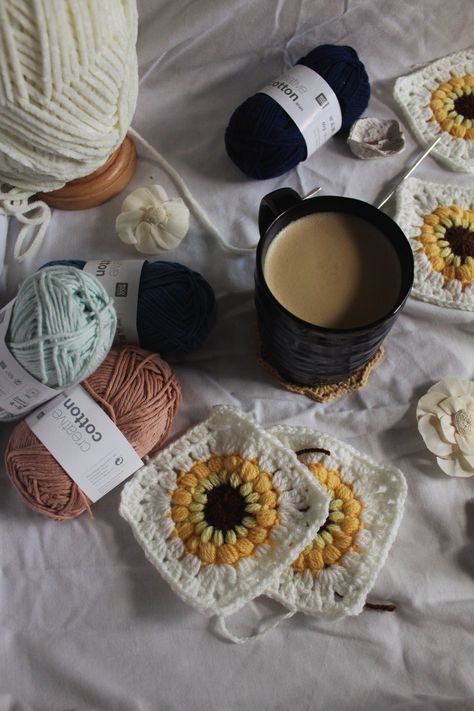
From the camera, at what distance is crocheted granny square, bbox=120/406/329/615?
57 cm

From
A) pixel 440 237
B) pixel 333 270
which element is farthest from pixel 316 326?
pixel 440 237

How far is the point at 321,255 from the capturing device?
56cm

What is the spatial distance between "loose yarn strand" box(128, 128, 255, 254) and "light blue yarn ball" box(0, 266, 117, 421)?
0.20 metres

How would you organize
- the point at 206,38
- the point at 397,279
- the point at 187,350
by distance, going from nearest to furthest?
1. the point at 397,279
2. the point at 187,350
3. the point at 206,38

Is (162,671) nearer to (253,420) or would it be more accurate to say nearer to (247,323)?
(253,420)

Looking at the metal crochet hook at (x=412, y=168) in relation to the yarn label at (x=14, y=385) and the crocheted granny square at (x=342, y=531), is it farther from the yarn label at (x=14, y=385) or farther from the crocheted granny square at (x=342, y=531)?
the yarn label at (x=14, y=385)

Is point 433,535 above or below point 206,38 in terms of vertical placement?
below

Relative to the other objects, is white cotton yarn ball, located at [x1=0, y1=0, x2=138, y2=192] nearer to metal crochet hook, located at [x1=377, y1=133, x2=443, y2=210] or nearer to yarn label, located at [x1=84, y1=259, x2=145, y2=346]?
yarn label, located at [x1=84, y1=259, x2=145, y2=346]

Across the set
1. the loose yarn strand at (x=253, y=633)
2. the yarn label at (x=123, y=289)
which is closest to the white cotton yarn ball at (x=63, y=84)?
the yarn label at (x=123, y=289)

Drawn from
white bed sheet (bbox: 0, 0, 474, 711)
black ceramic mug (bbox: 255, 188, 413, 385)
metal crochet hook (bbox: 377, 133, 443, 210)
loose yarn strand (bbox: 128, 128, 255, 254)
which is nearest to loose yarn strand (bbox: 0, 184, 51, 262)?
white bed sheet (bbox: 0, 0, 474, 711)

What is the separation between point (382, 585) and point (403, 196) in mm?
434

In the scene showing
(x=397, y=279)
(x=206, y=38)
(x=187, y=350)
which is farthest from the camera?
(x=206, y=38)

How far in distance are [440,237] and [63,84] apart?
43 centimetres

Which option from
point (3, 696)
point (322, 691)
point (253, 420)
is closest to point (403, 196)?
point (253, 420)
